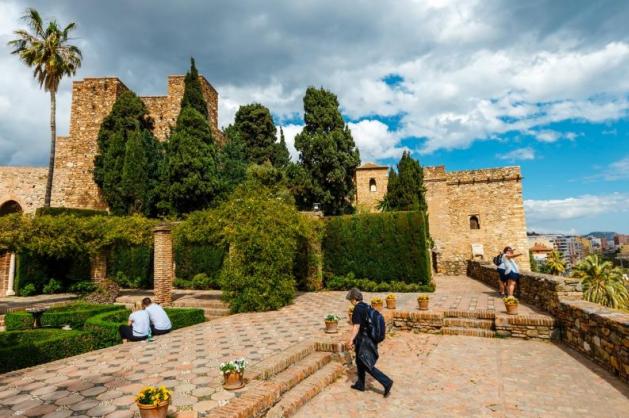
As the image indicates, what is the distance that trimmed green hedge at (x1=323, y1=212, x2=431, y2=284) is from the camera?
16.2 meters

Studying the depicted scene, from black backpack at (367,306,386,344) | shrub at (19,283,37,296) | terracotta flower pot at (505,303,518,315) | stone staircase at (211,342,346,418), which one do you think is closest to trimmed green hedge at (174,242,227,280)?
shrub at (19,283,37,296)

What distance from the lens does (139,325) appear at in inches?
311

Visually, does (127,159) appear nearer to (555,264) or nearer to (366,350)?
(366,350)

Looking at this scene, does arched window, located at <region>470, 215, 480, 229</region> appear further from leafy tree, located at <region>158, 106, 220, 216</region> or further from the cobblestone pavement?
the cobblestone pavement

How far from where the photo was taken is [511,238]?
27.2m

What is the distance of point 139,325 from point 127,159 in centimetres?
1843

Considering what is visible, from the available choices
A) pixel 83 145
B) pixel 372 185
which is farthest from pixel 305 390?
pixel 83 145

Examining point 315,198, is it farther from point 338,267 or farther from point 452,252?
point 452,252

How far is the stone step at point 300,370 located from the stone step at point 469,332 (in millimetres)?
3969

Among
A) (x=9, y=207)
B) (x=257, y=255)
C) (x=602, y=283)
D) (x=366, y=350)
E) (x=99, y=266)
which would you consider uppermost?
(x=9, y=207)

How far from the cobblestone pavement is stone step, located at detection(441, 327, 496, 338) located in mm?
884

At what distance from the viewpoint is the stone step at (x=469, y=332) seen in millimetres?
8562

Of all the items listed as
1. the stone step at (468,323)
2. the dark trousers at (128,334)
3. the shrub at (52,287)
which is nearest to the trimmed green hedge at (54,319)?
the dark trousers at (128,334)

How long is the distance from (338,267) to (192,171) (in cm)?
1163
